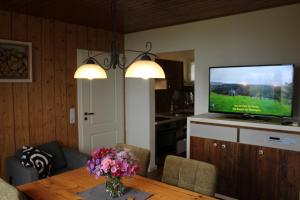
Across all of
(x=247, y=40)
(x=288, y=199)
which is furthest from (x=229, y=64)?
(x=288, y=199)

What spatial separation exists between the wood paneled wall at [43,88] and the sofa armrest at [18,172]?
0.65 ft

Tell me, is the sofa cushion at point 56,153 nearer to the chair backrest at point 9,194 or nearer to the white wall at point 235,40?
the chair backrest at point 9,194

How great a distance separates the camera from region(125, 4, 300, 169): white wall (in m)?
3.01

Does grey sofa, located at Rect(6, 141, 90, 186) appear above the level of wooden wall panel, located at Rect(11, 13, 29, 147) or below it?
below

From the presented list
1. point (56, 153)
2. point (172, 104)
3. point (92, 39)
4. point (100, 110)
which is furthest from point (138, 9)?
point (172, 104)

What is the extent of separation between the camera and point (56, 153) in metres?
3.45

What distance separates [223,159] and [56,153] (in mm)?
2178

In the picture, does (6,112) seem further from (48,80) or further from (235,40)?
(235,40)

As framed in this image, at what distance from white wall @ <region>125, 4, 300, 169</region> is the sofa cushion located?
4.79 ft

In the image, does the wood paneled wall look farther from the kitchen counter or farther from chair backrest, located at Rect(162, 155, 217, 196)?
chair backrest, located at Rect(162, 155, 217, 196)

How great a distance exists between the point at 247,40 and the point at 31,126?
3081 millimetres

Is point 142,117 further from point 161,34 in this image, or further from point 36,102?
point 36,102

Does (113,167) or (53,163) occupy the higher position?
(113,167)

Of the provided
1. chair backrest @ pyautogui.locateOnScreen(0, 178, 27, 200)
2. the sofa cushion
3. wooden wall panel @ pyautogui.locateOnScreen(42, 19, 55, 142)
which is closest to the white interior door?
wooden wall panel @ pyautogui.locateOnScreen(42, 19, 55, 142)
